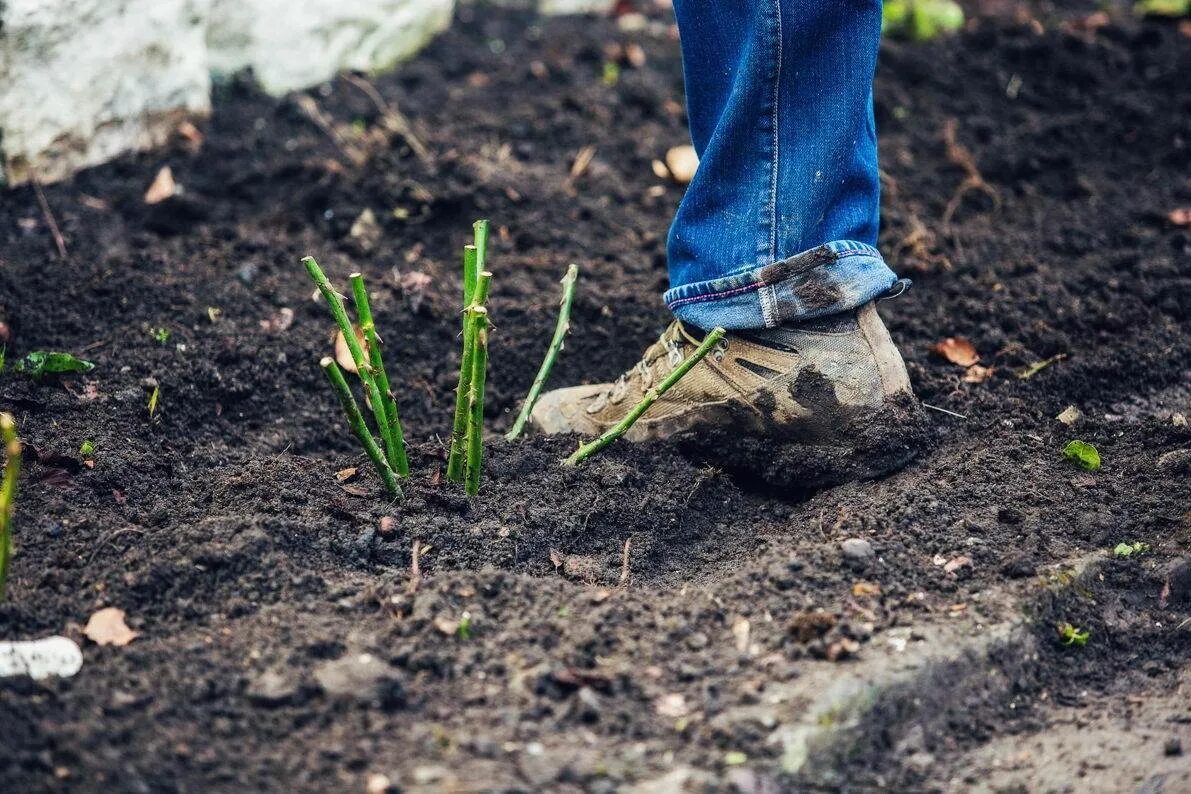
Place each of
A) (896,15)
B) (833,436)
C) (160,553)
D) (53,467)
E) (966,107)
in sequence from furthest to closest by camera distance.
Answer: (896,15) → (966,107) → (833,436) → (53,467) → (160,553)

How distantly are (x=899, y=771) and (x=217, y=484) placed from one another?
1273mm

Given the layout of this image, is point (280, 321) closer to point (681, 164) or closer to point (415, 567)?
point (415, 567)

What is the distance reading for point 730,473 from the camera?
232cm

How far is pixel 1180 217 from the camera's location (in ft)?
9.98

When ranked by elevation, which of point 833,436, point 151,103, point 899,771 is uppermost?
point 151,103

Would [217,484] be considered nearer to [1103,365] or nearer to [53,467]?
[53,467]

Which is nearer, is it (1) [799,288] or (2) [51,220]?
(1) [799,288]

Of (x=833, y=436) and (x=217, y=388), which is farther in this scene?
(x=217, y=388)

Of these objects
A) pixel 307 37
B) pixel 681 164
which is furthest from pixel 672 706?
pixel 307 37

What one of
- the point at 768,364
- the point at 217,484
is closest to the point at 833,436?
the point at 768,364

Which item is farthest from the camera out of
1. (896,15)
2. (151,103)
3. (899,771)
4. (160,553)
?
(896,15)

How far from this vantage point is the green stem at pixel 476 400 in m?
1.86

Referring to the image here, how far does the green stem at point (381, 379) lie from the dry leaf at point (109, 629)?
540 millimetres

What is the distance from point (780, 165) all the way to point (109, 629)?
4.50 ft
